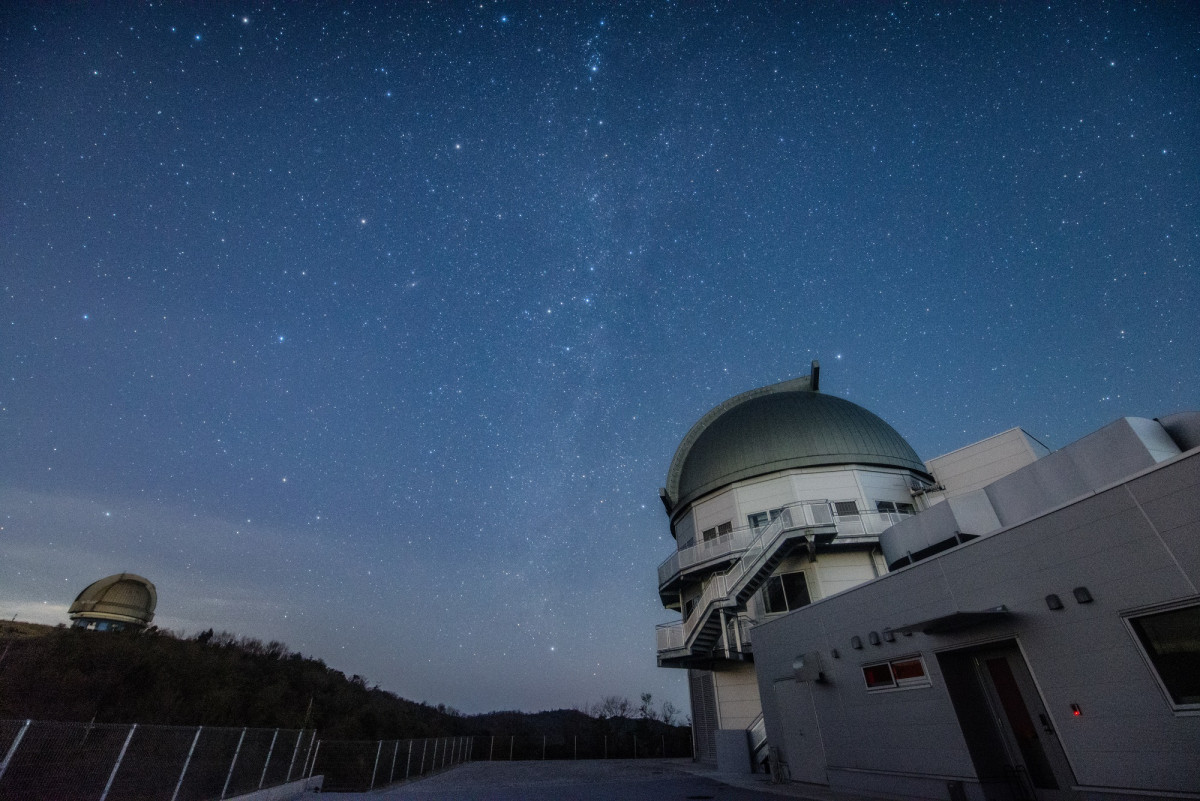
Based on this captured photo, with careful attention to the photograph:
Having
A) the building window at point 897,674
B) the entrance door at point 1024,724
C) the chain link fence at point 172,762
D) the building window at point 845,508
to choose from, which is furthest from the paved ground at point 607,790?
the building window at point 845,508

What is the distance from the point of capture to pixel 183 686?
1989cm

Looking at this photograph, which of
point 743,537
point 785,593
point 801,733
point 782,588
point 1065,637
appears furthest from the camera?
point 743,537

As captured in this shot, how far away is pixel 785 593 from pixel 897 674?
11.5 metres

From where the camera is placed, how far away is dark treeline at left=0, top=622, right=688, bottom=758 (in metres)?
16.1

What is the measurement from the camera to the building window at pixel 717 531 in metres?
24.5

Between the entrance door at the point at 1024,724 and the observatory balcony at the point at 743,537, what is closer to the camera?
the entrance door at the point at 1024,724

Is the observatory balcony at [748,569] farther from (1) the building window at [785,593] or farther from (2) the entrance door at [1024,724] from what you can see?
(2) the entrance door at [1024,724]

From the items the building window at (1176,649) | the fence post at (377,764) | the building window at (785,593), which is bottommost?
the fence post at (377,764)

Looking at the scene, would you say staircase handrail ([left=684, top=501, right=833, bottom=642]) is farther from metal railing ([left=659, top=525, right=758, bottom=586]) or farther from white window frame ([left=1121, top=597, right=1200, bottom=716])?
white window frame ([left=1121, top=597, right=1200, bottom=716])

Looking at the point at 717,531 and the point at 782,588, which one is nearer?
the point at 782,588

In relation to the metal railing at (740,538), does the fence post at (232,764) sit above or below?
below

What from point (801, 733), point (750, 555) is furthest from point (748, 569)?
point (801, 733)

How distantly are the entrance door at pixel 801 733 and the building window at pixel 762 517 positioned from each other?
9298 mm

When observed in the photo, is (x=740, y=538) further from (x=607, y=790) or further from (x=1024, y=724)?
(x=1024, y=724)
